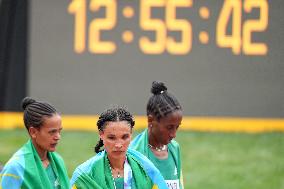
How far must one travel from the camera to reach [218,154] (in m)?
10.5

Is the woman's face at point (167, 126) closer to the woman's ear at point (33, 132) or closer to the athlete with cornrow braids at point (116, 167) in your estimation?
the athlete with cornrow braids at point (116, 167)

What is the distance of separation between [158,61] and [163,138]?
402cm

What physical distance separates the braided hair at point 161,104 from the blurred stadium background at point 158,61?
3.58 meters

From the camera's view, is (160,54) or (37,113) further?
(160,54)

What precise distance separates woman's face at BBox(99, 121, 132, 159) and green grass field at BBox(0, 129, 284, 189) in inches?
182

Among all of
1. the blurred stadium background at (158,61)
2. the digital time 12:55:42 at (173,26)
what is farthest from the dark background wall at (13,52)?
the digital time 12:55:42 at (173,26)

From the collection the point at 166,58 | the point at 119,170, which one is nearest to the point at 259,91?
the point at 166,58

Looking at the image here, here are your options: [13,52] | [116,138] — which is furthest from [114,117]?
[13,52]

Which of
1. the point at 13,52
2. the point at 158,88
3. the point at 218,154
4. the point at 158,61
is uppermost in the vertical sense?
the point at 158,88

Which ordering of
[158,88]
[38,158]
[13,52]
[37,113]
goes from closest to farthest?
[38,158] < [37,113] < [158,88] < [13,52]

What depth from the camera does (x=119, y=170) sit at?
5.29 meters

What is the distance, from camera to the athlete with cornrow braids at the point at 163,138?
608cm

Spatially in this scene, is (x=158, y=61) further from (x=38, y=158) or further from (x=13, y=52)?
(x=38, y=158)

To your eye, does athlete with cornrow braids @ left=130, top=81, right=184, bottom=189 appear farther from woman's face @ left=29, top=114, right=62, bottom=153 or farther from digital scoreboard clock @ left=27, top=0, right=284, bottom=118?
digital scoreboard clock @ left=27, top=0, right=284, bottom=118
